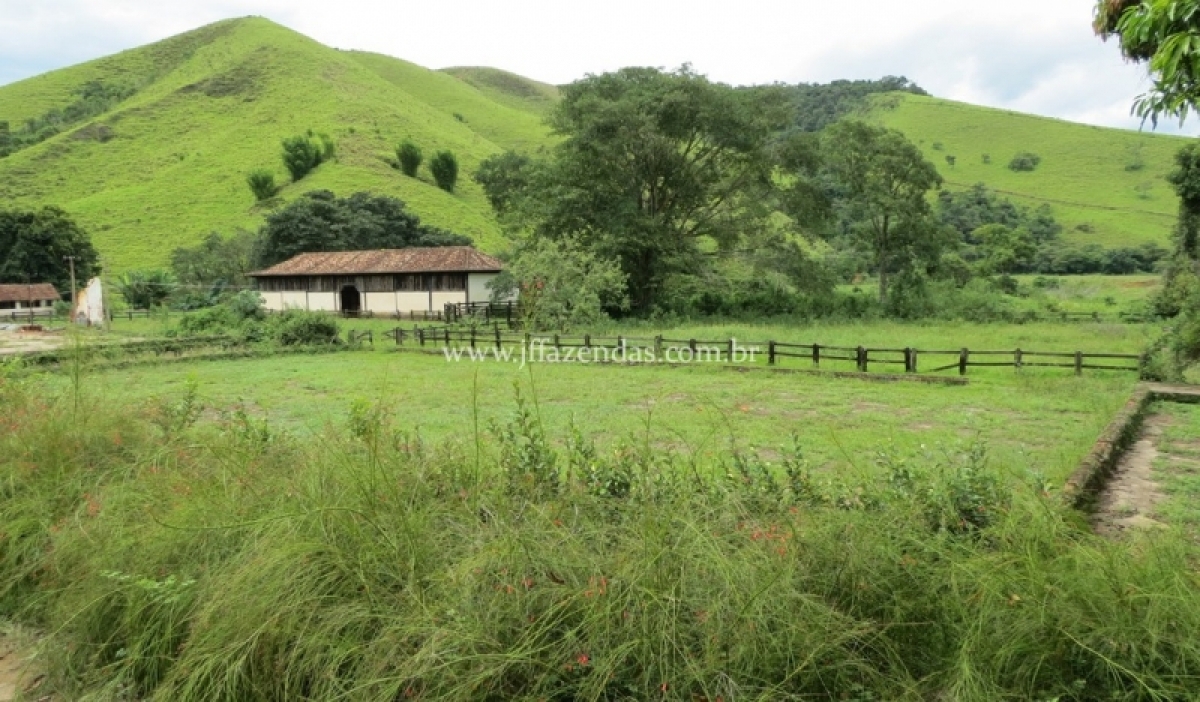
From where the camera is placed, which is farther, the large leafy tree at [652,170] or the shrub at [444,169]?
the shrub at [444,169]

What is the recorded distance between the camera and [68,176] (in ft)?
206

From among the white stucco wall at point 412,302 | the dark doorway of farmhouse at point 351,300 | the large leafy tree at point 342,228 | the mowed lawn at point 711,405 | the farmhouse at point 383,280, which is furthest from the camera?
the large leafy tree at point 342,228

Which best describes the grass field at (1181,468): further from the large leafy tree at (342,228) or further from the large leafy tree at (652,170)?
the large leafy tree at (342,228)

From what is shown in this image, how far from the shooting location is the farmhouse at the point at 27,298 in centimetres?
3981

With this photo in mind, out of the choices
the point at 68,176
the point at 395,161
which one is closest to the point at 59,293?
the point at 68,176

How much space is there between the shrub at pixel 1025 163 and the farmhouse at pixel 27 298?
86878 millimetres

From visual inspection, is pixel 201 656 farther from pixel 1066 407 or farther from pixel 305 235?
pixel 305 235

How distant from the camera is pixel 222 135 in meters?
70.8

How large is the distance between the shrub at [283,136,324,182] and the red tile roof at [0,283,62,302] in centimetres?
2426

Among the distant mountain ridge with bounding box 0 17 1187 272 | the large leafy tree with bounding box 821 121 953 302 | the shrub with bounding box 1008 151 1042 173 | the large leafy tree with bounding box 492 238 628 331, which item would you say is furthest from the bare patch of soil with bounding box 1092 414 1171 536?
the shrub with bounding box 1008 151 1042 173

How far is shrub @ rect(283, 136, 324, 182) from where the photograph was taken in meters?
61.2

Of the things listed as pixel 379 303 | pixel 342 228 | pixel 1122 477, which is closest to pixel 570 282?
pixel 379 303

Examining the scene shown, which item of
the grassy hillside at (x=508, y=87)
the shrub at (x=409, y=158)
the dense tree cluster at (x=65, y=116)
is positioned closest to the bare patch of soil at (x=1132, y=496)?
the shrub at (x=409, y=158)

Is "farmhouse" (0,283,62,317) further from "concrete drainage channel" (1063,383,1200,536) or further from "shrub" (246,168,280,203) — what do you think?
"concrete drainage channel" (1063,383,1200,536)
